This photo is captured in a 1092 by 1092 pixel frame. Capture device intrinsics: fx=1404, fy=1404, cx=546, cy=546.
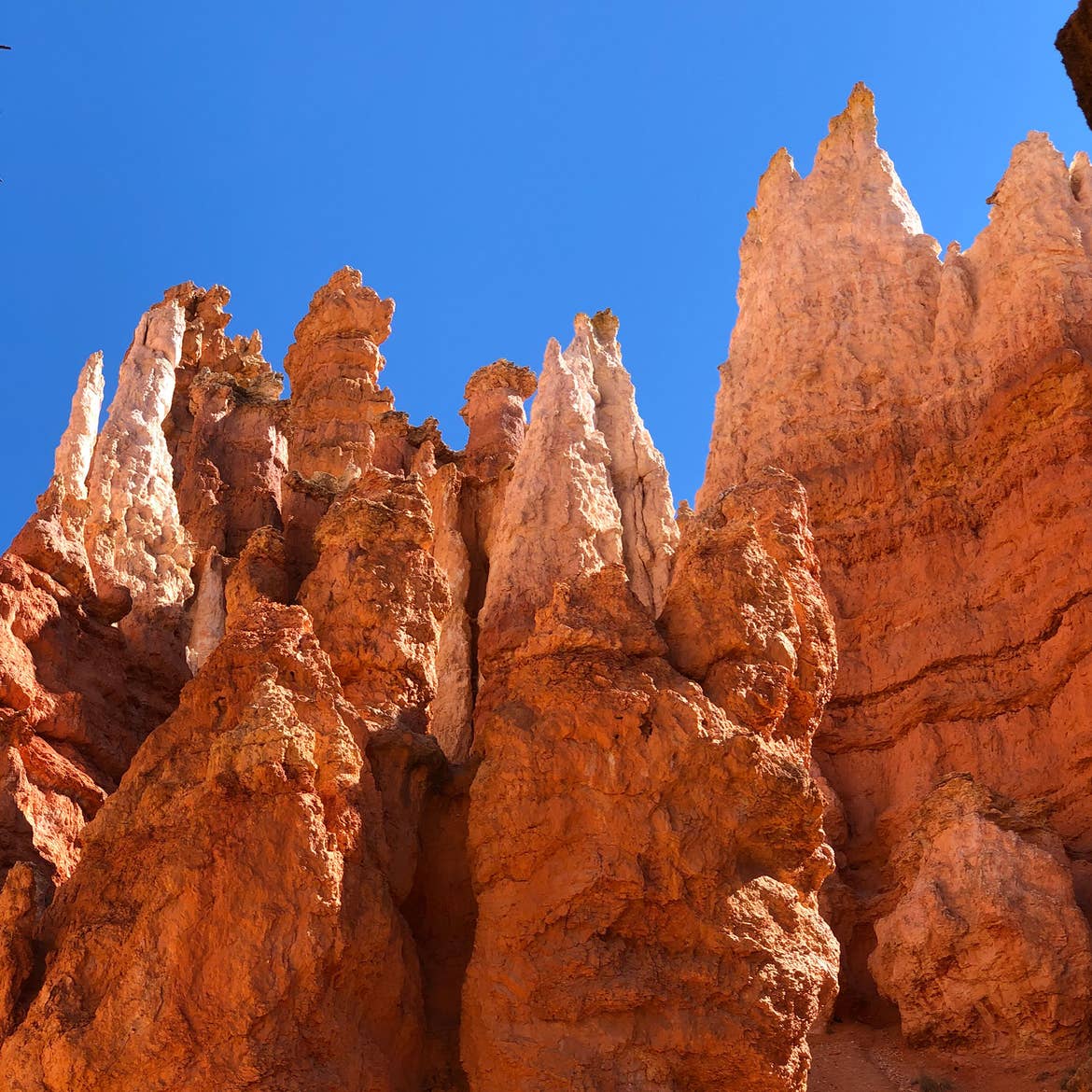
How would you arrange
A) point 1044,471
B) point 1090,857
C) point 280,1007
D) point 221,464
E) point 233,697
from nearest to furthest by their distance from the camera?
point 280,1007 < point 233,697 < point 1090,857 < point 1044,471 < point 221,464

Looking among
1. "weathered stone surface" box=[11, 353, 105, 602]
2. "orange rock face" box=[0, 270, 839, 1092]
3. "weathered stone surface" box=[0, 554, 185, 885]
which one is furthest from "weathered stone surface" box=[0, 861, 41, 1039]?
"weathered stone surface" box=[11, 353, 105, 602]

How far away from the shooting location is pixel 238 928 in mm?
7660

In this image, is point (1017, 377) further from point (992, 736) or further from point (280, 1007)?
point (280, 1007)

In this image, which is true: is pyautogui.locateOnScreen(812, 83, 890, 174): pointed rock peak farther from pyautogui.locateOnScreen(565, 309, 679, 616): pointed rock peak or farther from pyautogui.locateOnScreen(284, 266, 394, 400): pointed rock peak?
pyautogui.locateOnScreen(284, 266, 394, 400): pointed rock peak

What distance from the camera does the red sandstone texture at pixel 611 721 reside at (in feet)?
26.2

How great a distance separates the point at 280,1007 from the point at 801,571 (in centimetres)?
548

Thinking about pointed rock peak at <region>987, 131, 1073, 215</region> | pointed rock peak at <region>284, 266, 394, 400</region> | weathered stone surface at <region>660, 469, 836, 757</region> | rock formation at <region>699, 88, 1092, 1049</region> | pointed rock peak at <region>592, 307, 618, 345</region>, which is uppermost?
pointed rock peak at <region>284, 266, 394, 400</region>

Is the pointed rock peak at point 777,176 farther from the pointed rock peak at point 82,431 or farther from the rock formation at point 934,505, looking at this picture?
the pointed rock peak at point 82,431

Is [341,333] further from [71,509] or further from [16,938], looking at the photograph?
[16,938]

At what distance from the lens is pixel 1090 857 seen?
54.6 ft

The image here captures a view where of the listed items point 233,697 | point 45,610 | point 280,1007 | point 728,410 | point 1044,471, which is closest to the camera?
point 280,1007

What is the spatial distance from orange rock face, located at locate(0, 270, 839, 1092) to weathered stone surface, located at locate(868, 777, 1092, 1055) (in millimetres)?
5831

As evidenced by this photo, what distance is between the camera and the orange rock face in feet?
25.0

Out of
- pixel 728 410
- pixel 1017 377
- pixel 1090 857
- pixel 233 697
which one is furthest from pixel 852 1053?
pixel 728 410
